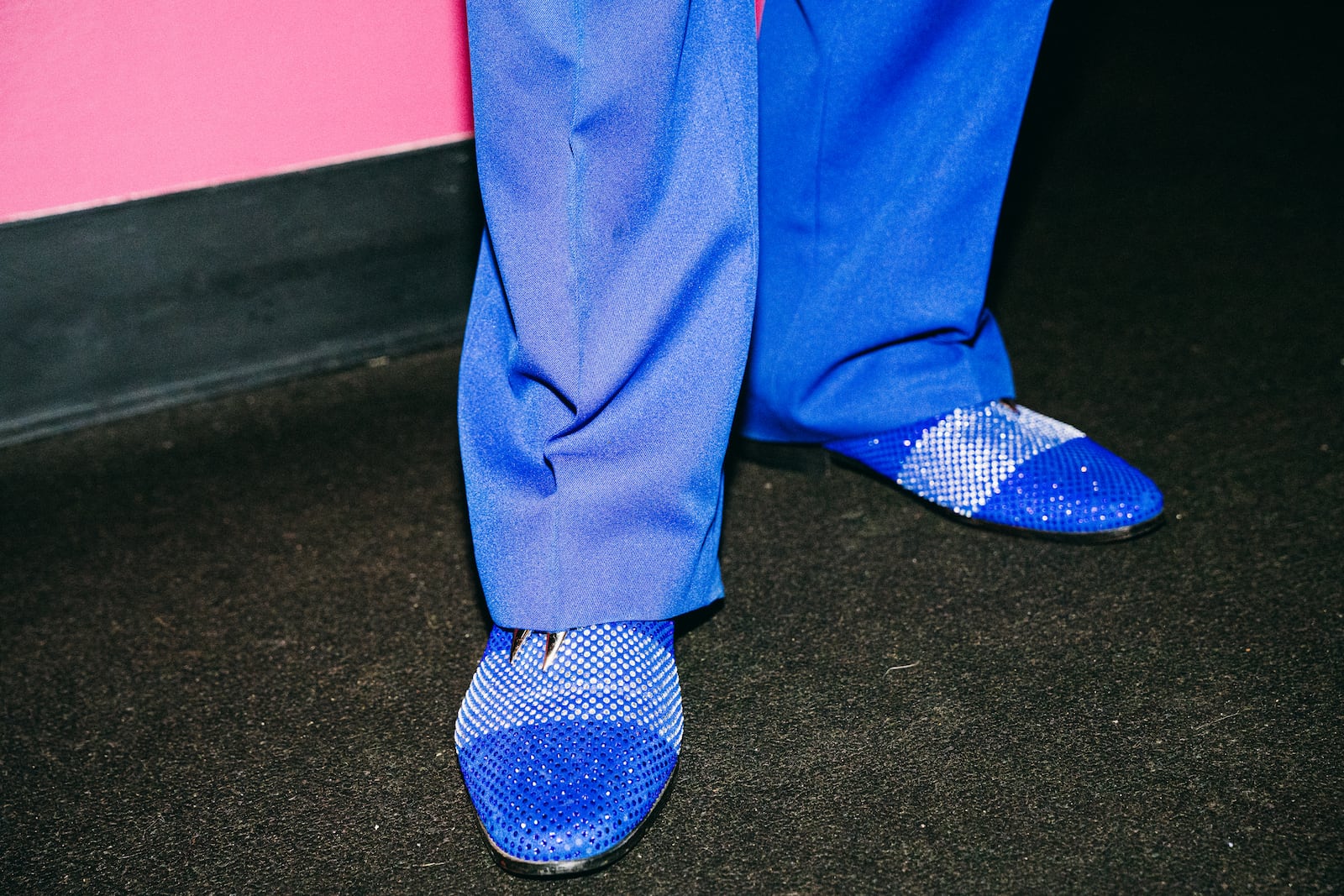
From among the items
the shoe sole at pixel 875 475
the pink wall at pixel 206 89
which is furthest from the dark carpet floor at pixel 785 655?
the pink wall at pixel 206 89

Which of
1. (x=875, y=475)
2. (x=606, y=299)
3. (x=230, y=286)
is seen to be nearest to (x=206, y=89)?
(x=230, y=286)

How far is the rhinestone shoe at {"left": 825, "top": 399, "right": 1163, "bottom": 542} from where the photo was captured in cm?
93

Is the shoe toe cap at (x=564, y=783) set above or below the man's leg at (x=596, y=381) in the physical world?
below

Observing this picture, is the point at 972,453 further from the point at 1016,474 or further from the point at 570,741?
the point at 570,741

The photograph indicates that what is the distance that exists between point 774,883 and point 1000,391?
535 mm

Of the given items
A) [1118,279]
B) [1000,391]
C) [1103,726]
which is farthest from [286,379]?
[1118,279]

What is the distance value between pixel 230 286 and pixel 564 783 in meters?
0.80

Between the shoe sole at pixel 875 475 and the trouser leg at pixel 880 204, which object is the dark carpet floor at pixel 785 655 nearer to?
the shoe sole at pixel 875 475

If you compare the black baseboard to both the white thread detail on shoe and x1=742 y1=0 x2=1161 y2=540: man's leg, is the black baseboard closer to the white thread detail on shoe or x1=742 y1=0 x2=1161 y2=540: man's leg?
x1=742 y1=0 x2=1161 y2=540: man's leg

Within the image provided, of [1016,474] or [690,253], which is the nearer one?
[690,253]

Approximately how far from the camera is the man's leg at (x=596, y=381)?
64 cm

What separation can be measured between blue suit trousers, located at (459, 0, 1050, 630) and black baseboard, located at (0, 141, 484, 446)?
19.6 inches

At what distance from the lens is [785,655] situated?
85cm

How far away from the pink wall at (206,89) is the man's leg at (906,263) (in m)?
0.48
